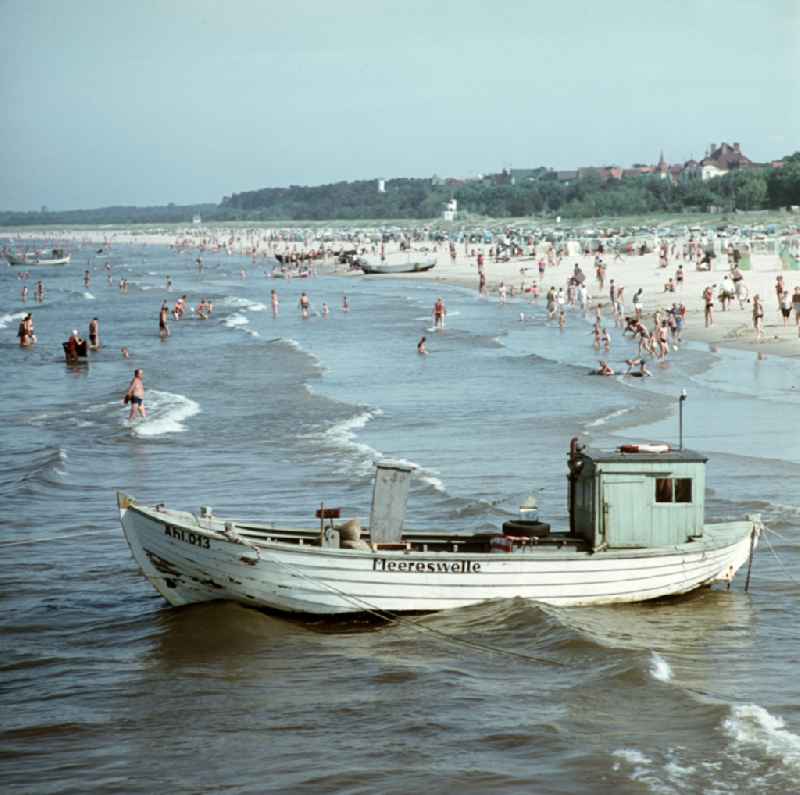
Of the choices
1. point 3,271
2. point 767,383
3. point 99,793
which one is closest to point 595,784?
point 99,793

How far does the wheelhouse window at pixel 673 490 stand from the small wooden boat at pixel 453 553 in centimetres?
1

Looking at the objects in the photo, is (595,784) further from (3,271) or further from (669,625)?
(3,271)

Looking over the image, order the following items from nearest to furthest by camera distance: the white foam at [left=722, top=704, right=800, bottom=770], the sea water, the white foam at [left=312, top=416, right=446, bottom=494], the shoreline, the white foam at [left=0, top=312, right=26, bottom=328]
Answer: the white foam at [left=722, top=704, right=800, bottom=770] < the sea water < the white foam at [left=312, top=416, right=446, bottom=494] < the shoreline < the white foam at [left=0, top=312, right=26, bottom=328]

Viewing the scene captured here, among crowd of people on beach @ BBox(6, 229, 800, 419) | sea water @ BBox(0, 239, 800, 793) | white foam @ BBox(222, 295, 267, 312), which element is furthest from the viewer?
white foam @ BBox(222, 295, 267, 312)

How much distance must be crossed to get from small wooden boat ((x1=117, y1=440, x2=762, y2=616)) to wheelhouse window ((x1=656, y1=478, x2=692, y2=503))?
0.01 m

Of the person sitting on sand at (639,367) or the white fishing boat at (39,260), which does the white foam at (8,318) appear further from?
the white fishing boat at (39,260)

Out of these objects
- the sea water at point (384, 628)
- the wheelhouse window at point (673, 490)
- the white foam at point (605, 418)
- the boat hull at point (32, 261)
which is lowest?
the sea water at point (384, 628)

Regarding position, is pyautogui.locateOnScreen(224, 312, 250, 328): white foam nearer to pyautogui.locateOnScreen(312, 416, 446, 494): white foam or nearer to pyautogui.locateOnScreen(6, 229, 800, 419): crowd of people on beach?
pyautogui.locateOnScreen(6, 229, 800, 419): crowd of people on beach

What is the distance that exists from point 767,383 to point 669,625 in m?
24.1

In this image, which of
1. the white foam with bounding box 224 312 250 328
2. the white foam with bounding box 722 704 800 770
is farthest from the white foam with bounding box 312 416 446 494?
the white foam with bounding box 224 312 250 328

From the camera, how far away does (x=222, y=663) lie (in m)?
17.4

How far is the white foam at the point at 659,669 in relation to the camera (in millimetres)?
16391

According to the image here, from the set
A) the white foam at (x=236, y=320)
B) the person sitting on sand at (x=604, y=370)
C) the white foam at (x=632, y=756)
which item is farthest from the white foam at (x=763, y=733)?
the white foam at (x=236, y=320)

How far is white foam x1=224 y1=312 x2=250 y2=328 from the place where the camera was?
239ft
